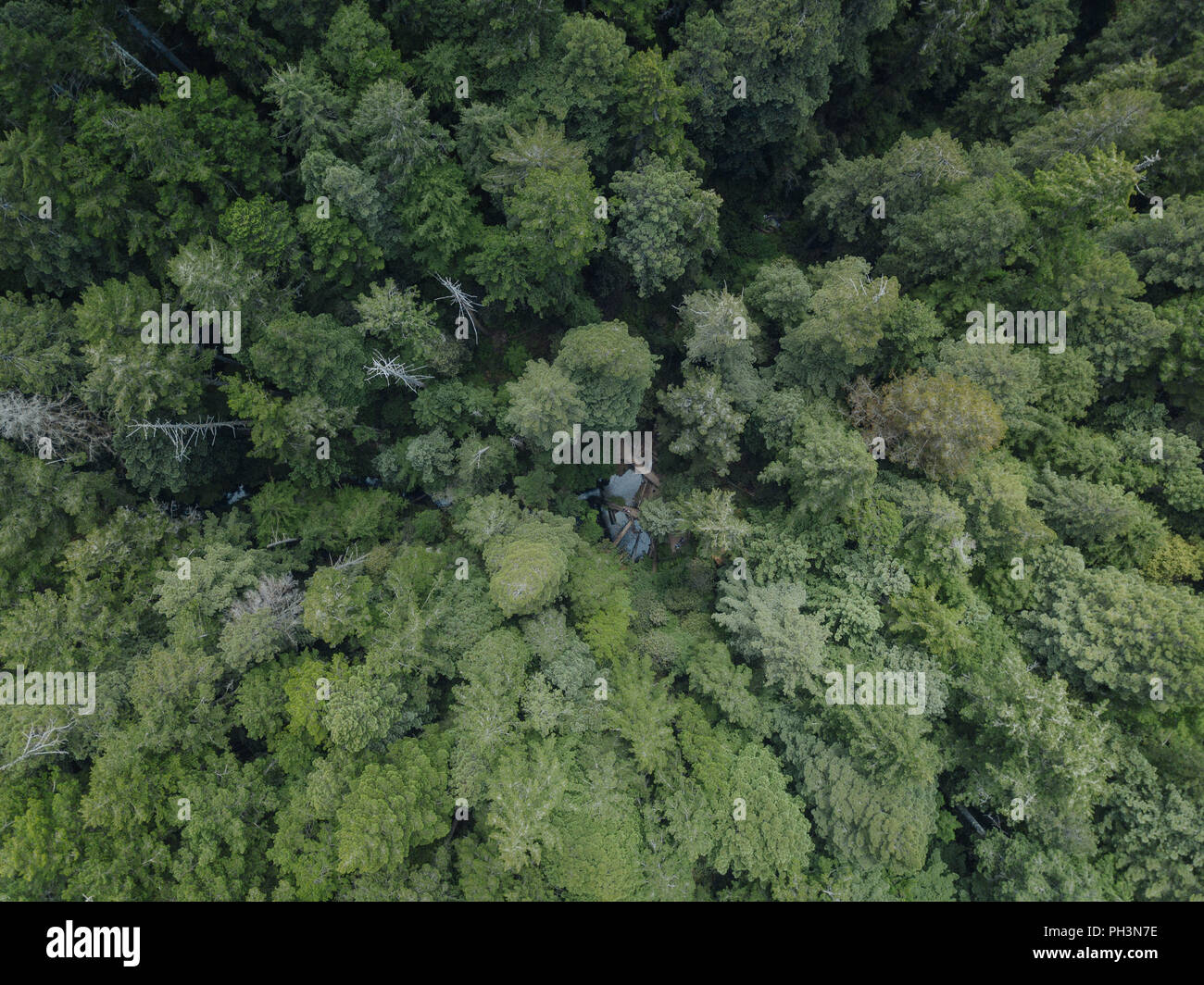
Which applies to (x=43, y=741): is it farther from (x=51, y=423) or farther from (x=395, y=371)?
(x=395, y=371)

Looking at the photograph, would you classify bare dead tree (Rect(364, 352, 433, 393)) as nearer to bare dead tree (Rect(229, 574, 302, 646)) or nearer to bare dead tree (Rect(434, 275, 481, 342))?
bare dead tree (Rect(434, 275, 481, 342))

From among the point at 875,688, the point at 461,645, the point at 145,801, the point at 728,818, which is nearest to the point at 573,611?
the point at 461,645

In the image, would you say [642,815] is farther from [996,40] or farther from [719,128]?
[996,40]

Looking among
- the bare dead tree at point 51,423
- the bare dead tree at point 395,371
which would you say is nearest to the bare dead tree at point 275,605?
the bare dead tree at point 51,423

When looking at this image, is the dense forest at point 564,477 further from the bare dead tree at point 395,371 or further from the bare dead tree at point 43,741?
the bare dead tree at point 395,371

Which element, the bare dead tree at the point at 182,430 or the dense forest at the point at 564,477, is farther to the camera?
the bare dead tree at the point at 182,430

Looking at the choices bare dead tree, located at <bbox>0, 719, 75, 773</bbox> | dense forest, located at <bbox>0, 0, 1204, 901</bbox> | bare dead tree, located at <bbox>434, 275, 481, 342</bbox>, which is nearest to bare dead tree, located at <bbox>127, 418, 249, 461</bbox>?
dense forest, located at <bbox>0, 0, 1204, 901</bbox>

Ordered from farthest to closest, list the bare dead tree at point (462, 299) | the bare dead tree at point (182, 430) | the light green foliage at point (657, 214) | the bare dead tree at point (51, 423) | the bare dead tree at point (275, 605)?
the bare dead tree at point (462, 299)
the light green foliage at point (657, 214)
the bare dead tree at point (182, 430)
the bare dead tree at point (275, 605)
the bare dead tree at point (51, 423)

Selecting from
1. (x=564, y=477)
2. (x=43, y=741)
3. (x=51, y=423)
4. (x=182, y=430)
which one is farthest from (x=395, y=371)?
(x=43, y=741)
